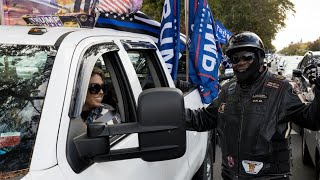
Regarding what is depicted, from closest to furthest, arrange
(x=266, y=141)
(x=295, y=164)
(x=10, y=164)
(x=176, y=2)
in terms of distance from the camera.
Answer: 1. (x=10, y=164)
2. (x=266, y=141)
3. (x=176, y=2)
4. (x=295, y=164)

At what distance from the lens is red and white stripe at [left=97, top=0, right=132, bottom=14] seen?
3307 mm

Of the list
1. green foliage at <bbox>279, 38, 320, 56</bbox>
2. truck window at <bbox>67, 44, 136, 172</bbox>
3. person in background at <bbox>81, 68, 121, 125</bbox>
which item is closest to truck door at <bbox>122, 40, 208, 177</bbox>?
truck window at <bbox>67, 44, 136, 172</bbox>


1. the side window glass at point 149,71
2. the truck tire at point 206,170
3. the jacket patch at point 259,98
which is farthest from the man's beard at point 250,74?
the truck tire at point 206,170

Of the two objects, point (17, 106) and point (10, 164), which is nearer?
point (10, 164)

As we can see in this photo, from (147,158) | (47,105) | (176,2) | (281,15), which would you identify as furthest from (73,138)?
(281,15)

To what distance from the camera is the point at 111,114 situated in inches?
111

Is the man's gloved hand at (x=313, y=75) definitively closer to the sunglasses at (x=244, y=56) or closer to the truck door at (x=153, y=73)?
the sunglasses at (x=244, y=56)

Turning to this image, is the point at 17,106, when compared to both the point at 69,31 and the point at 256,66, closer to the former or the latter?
the point at 69,31

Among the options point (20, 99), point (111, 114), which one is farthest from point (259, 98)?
point (20, 99)

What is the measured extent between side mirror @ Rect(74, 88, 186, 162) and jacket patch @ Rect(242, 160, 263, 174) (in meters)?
1.02

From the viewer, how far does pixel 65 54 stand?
6.57 ft

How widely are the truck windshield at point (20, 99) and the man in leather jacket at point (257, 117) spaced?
1.24m

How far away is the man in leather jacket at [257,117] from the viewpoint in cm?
266

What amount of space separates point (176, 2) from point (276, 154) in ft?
10.0
